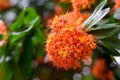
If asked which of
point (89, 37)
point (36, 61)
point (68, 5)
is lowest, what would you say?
point (36, 61)

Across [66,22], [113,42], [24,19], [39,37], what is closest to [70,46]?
[66,22]

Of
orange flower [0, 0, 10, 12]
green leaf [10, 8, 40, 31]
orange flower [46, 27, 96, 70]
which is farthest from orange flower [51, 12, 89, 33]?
orange flower [0, 0, 10, 12]

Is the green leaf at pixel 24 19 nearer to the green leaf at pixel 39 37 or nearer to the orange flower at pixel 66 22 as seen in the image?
the green leaf at pixel 39 37

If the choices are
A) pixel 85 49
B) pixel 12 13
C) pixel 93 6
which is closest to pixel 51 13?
pixel 12 13

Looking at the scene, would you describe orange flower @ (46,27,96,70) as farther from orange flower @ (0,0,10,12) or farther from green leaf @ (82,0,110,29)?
orange flower @ (0,0,10,12)

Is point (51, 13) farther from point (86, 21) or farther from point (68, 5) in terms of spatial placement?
point (86, 21)

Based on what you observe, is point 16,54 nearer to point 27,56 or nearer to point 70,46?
point 27,56

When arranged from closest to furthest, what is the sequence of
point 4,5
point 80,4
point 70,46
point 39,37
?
1. point 70,46
2. point 80,4
3. point 39,37
4. point 4,5
